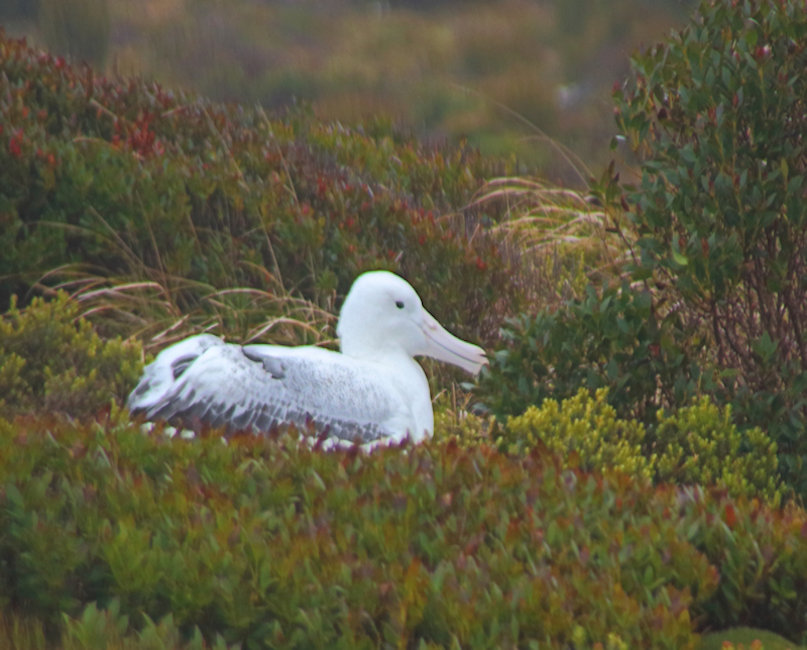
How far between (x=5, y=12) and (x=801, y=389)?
2353cm

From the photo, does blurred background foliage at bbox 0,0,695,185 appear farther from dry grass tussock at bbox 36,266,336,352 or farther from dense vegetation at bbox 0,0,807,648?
dry grass tussock at bbox 36,266,336,352

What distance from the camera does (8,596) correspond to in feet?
12.6

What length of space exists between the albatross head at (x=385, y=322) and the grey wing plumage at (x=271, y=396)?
42 cm

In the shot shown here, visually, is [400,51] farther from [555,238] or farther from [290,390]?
[290,390]

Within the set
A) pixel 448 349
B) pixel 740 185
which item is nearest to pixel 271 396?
pixel 448 349

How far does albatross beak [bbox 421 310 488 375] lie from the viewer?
6207 millimetres

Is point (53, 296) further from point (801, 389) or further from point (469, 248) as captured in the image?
point (801, 389)

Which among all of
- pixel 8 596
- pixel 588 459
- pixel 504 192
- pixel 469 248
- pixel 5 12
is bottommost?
pixel 8 596

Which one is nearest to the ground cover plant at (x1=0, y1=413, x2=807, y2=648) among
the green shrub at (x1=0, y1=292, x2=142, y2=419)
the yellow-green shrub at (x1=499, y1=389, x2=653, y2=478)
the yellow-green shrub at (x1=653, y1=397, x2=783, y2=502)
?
the yellow-green shrub at (x1=499, y1=389, x2=653, y2=478)

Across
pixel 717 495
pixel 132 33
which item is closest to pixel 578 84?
pixel 132 33

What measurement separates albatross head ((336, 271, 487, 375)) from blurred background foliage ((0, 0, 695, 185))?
1280 centimetres

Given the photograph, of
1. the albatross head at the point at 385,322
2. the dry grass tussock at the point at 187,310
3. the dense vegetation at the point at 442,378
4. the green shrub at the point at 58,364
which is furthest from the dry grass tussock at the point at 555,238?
the green shrub at the point at 58,364

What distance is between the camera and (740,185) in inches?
210

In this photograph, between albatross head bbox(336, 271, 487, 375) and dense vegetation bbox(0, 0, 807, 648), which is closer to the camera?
dense vegetation bbox(0, 0, 807, 648)
